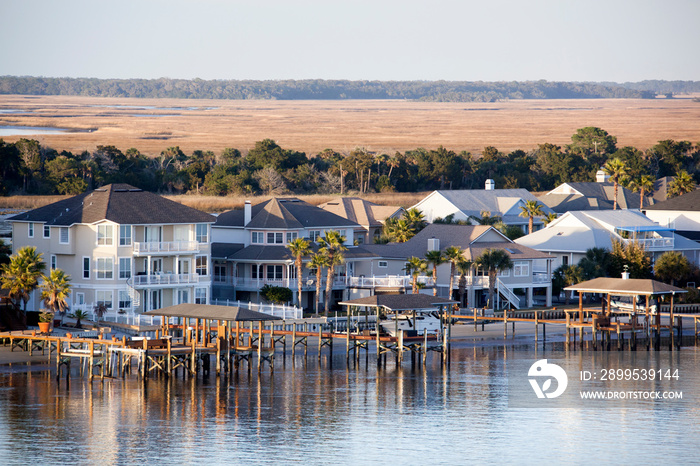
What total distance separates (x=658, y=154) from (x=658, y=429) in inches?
5319

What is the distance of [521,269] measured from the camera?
80.8m

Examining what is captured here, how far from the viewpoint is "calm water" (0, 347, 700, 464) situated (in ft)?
134

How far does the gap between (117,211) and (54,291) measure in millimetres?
9324

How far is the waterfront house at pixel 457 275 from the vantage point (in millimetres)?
76500

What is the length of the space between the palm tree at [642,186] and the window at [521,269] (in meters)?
39.5

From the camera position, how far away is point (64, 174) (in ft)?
444

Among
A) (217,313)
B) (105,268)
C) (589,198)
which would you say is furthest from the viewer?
(589,198)

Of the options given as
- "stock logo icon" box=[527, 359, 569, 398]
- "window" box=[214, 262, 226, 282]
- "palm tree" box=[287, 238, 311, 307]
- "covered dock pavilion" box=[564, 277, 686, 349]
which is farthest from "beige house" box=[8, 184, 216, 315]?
"covered dock pavilion" box=[564, 277, 686, 349]

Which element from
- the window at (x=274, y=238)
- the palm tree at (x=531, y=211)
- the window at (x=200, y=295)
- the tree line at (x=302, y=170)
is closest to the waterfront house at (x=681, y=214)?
the palm tree at (x=531, y=211)

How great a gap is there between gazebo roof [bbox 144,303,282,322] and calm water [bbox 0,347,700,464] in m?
3.04

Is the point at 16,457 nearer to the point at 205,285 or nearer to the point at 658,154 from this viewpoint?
the point at 205,285

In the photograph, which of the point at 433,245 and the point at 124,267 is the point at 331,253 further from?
the point at 124,267

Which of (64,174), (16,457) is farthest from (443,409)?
(64,174)

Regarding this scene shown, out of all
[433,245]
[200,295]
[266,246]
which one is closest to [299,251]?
[266,246]
